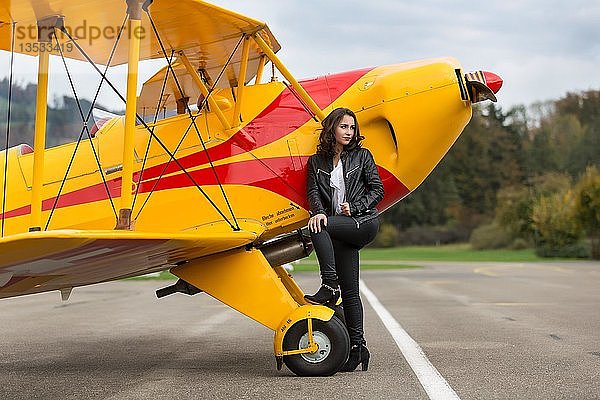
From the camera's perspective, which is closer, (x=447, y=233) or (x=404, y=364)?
(x=404, y=364)

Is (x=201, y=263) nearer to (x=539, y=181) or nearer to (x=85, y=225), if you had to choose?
(x=85, y=225)

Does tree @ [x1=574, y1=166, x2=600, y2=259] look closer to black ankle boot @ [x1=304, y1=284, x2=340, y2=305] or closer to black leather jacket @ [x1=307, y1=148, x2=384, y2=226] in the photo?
black leather jacket @ [x1=307, y1=148, x2=384, y2=226]

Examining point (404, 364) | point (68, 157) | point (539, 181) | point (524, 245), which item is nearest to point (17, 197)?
point (68, 157)

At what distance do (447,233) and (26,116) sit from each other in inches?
3397

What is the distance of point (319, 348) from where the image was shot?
6395 millimetres

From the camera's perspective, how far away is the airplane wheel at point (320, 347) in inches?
250

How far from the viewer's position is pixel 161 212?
7039 millimetres

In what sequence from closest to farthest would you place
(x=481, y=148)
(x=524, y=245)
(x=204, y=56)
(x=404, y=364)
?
(x=404, y=364) → (x=204, y=56) → (x=524, y=245) → (x=481, y=148)

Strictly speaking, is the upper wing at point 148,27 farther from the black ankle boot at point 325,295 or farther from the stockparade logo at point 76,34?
the black ankle boot at point 325,295

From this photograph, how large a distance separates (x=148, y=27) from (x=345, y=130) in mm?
1705

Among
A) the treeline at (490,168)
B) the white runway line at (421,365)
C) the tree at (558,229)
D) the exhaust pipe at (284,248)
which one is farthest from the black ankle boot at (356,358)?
the treeline at (490,168)

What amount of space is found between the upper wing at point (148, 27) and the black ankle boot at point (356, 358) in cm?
258

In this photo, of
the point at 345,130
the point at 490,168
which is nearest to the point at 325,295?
the point at 345,130

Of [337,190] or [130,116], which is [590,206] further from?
[130,116]
